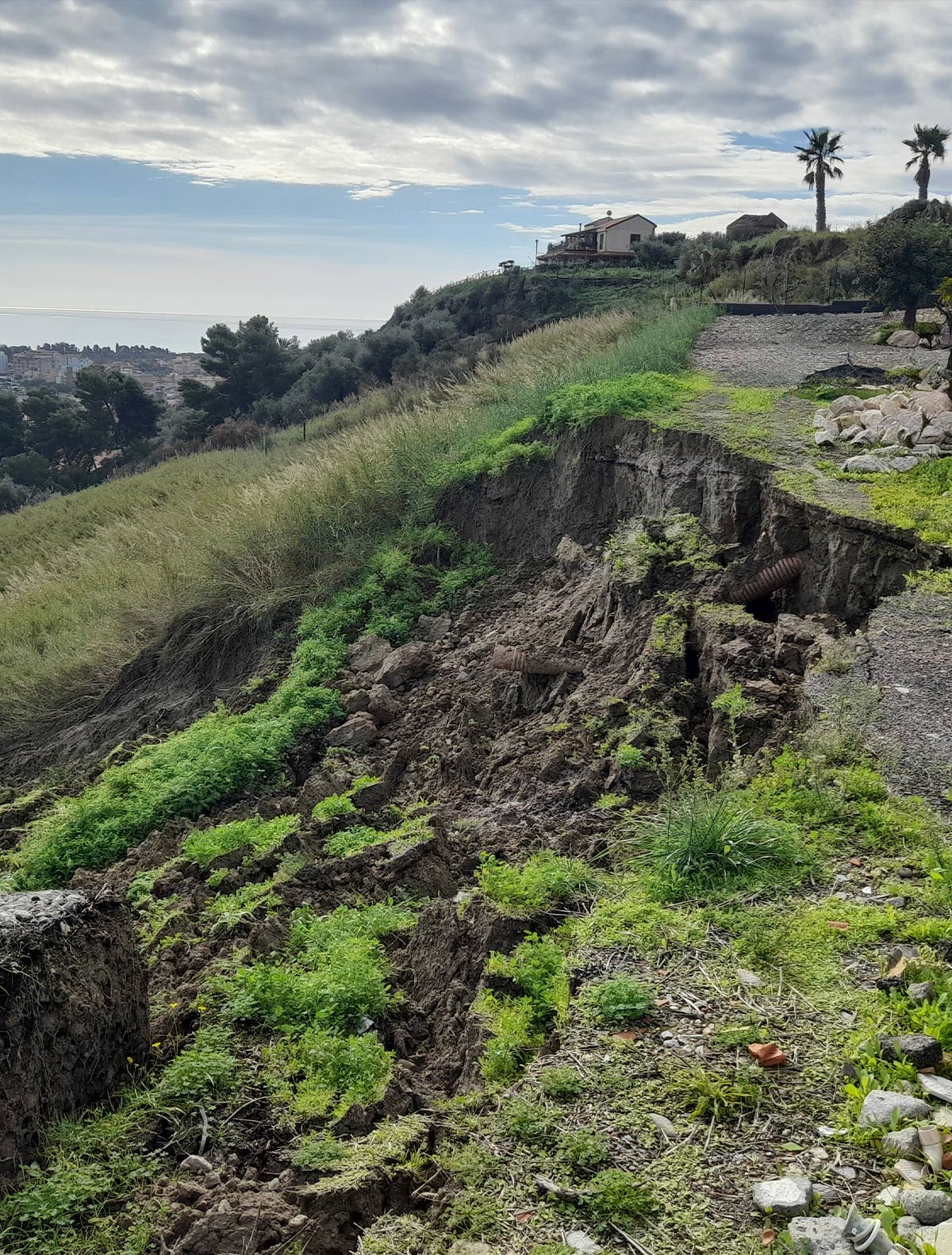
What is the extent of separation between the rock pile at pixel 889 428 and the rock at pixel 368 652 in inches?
184

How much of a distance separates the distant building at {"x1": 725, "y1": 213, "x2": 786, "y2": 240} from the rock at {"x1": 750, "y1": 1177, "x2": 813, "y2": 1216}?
1868 inches

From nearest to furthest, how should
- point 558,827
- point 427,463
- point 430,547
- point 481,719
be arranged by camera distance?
point 558,827 → point 481,719 → point 430,547 → point 427,463

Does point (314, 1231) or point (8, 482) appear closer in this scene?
point (314, 1231)

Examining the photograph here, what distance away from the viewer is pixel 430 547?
38.5 feet

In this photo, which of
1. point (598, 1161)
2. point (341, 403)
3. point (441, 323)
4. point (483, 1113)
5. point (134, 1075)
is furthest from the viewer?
point (441, 323)

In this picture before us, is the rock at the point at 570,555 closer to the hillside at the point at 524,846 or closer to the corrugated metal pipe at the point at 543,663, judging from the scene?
the hillside at the point at 524,846

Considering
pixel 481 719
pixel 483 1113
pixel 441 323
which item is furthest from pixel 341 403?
pixel 483 1113

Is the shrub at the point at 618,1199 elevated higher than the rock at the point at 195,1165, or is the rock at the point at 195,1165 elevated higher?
the shrub at the point at 618,1199

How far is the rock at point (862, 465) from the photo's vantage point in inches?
332

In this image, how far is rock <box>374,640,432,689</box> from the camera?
30.4 feet

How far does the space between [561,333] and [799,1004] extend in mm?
17399

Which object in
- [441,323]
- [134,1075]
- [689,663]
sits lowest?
[134,1075]

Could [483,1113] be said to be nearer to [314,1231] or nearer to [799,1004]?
[314,1231]

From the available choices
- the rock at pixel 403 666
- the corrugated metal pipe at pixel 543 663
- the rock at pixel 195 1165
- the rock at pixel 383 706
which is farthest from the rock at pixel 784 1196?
the rock at pixel 403 666
